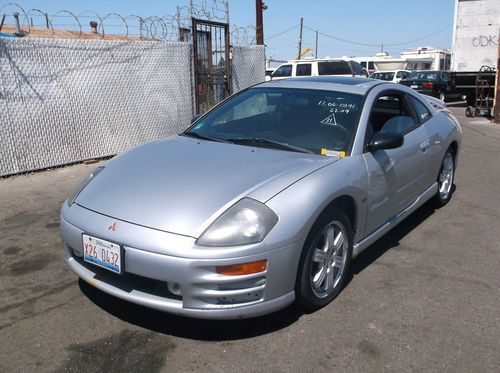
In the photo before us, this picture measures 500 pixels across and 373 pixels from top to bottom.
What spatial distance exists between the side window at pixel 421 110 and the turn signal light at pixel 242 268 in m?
2.88

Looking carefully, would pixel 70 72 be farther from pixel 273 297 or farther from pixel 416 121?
pixel 273 297

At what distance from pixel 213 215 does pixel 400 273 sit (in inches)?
73.4

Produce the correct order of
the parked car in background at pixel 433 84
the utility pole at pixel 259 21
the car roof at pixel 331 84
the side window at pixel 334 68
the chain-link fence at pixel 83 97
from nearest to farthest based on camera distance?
the car roof at pixel 331 84 < the chain-link fence at pixel 83 97 < the utility pole at pixel 259 21 < the side window at pixel 334 68 < the parked car in background at pixel 433 84

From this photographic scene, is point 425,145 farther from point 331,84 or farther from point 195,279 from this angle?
point 195,279

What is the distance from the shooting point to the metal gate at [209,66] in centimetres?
982

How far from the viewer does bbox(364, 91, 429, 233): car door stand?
3.77 m

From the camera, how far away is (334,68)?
1800cm

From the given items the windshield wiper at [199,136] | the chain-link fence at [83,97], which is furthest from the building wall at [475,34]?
the windshield wiper at [199,136]

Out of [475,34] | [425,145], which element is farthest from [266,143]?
[475,34]

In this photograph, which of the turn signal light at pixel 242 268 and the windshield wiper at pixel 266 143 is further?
the windshield wiper at pixel 266 143

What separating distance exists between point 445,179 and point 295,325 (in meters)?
3.35

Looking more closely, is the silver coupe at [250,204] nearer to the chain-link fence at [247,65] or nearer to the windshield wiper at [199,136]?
the windshield wiper at [199,136]

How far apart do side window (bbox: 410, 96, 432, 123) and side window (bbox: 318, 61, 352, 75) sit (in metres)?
13.1

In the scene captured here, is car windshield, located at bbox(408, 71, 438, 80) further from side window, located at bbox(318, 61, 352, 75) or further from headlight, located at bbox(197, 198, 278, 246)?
headlight, located at bbox(197, 198, 278, 246)
